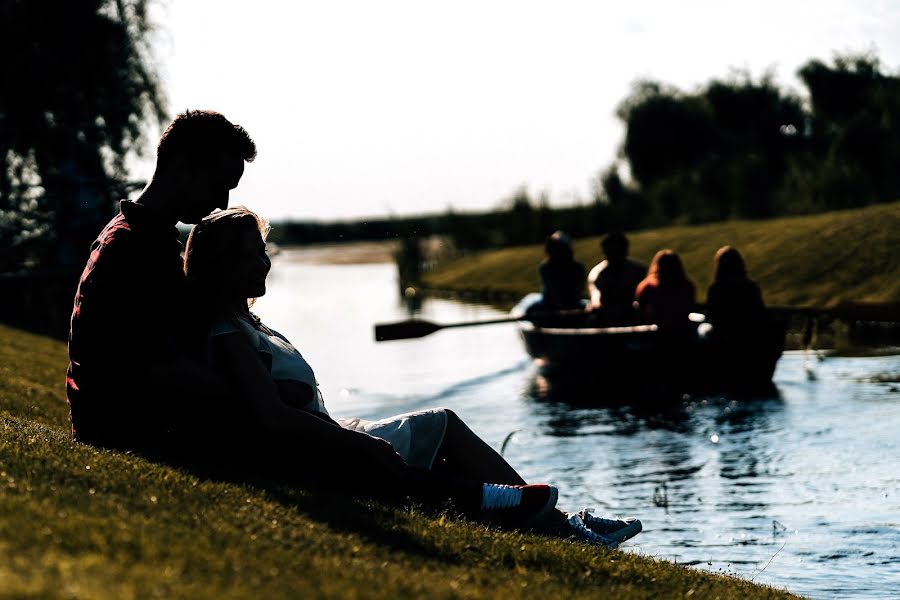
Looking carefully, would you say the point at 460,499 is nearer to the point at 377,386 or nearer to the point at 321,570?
the point at 321,570

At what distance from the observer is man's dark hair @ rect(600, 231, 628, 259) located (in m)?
16.8

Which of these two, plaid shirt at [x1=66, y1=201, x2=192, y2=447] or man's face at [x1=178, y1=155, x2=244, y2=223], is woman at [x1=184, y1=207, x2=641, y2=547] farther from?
plaid shirt at [x1=66, y1=201, x2=192, y2=447]

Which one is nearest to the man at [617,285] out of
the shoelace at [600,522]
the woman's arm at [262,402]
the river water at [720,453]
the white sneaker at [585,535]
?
the river water at [720,453]

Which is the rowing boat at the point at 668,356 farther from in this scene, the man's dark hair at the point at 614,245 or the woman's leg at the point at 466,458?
the woman's leg at the point at 466,458

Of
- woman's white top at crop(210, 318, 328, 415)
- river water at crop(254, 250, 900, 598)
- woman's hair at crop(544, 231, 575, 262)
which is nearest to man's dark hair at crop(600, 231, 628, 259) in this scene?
river water at crop(254, 250, 900, 598)

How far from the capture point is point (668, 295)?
622 inches

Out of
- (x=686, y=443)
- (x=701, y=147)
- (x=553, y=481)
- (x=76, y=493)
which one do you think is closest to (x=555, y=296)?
(x=686, y=443)

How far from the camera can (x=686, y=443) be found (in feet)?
39.0

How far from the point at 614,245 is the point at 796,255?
51.5ft

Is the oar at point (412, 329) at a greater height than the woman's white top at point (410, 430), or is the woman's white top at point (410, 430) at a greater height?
the woman's white top at point (410, 430)

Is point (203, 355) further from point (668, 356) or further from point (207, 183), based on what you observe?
point (668, 356)

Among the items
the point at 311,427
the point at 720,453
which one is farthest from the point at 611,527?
the point at 720,453

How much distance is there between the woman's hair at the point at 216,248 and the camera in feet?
18.2

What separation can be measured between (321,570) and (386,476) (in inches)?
62.5
